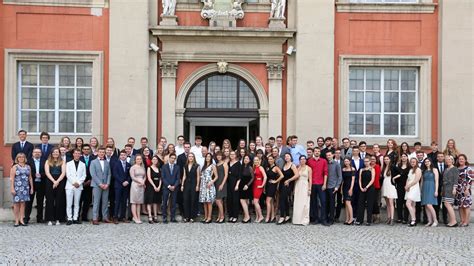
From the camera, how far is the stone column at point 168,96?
16719mm

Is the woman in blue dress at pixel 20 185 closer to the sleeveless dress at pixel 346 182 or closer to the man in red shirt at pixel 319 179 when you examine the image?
the man in red shirt at pixel 319 179

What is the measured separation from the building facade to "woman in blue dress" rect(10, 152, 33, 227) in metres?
3.46

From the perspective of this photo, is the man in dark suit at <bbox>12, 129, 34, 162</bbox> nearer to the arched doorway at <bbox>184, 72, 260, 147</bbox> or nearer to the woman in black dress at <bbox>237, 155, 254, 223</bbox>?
the arched doorway at <bbox>184, 72, 260, 147</bbox>

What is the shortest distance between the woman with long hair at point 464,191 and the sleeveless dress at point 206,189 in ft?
18.0

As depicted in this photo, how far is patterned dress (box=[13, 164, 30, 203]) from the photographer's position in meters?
12.9

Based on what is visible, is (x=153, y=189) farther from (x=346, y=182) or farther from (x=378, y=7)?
(x=378, y=7)

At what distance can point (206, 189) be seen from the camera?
44.8ft

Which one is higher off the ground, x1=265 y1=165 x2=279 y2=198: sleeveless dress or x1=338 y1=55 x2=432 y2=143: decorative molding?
x1=338 y1=55 x2=432 y2=143: decorative molding

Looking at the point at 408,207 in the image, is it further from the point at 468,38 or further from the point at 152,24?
the point at 152,24

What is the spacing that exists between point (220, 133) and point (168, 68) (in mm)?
2764

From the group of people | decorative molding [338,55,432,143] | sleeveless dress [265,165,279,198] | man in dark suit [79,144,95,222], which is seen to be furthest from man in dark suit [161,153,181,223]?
decorative molding [338,55,432,143]

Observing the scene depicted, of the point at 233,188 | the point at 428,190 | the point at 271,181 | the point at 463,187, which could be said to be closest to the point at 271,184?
the point at 271,181

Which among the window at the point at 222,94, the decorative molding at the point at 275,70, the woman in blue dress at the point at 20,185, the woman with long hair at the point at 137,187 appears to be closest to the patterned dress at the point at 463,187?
the decorative molding at the point at 275,70

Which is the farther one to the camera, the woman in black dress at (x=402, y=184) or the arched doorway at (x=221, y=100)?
the arched doorway at (x=221, y=100)
